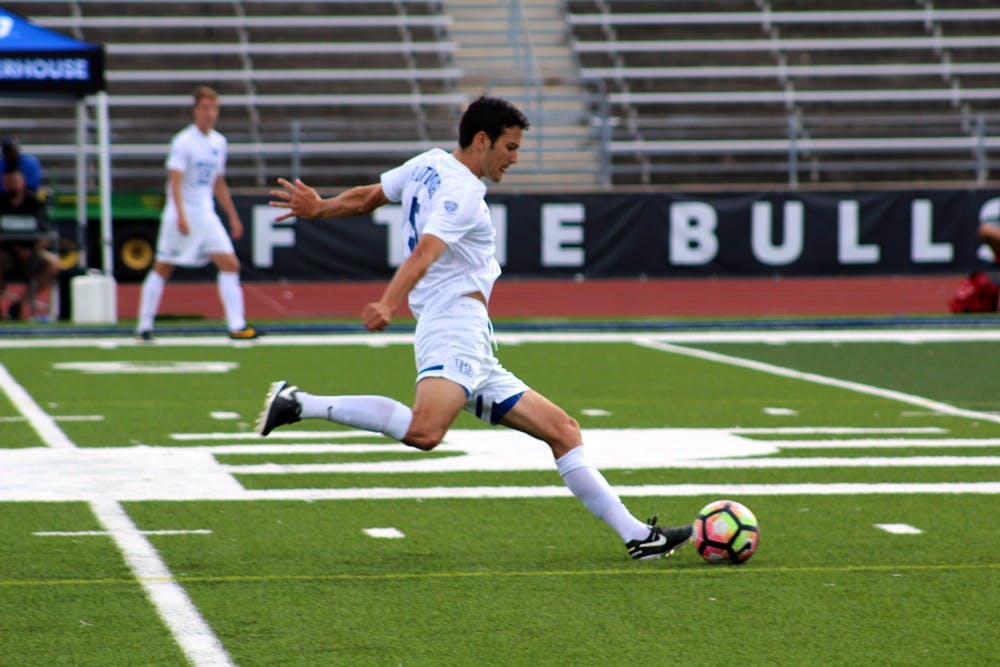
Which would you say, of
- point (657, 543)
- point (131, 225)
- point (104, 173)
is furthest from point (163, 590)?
point (131, 225)

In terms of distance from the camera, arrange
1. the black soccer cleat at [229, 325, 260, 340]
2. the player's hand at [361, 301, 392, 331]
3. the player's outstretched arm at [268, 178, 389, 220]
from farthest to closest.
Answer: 1. the black soccer cleat at [229, 325, 260, 340]
2. the player's outstretched arm at [268, 178, 389, 220]
3. the player's hand at [361, 301, 392, 331]

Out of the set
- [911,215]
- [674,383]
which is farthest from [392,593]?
[911,215]

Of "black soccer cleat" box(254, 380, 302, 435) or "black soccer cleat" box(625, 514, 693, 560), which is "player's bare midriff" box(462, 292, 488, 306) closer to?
"black soccer cleat" box(254, 380, 302, 435)

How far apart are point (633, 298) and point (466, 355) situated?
1669 cm

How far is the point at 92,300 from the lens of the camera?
1859cm

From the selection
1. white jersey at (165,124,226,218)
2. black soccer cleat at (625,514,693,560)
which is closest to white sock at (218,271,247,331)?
white jersey at (165,124,226,218)

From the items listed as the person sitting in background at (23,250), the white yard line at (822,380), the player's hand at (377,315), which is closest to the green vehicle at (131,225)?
the person sitting in background at (23,250)

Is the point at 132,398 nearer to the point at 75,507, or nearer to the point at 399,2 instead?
the point at 75,507

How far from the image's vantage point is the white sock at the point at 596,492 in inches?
259

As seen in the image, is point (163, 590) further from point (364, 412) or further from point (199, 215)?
point (199, 215)

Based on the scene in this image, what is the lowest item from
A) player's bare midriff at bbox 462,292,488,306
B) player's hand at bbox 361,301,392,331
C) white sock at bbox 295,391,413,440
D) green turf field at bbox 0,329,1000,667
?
green turf field at bbox 0,329,1000,667

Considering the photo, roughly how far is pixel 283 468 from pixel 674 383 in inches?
192

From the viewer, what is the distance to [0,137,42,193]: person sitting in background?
18328mm

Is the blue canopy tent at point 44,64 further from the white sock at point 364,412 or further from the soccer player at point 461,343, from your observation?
the white sock at point 364,412
